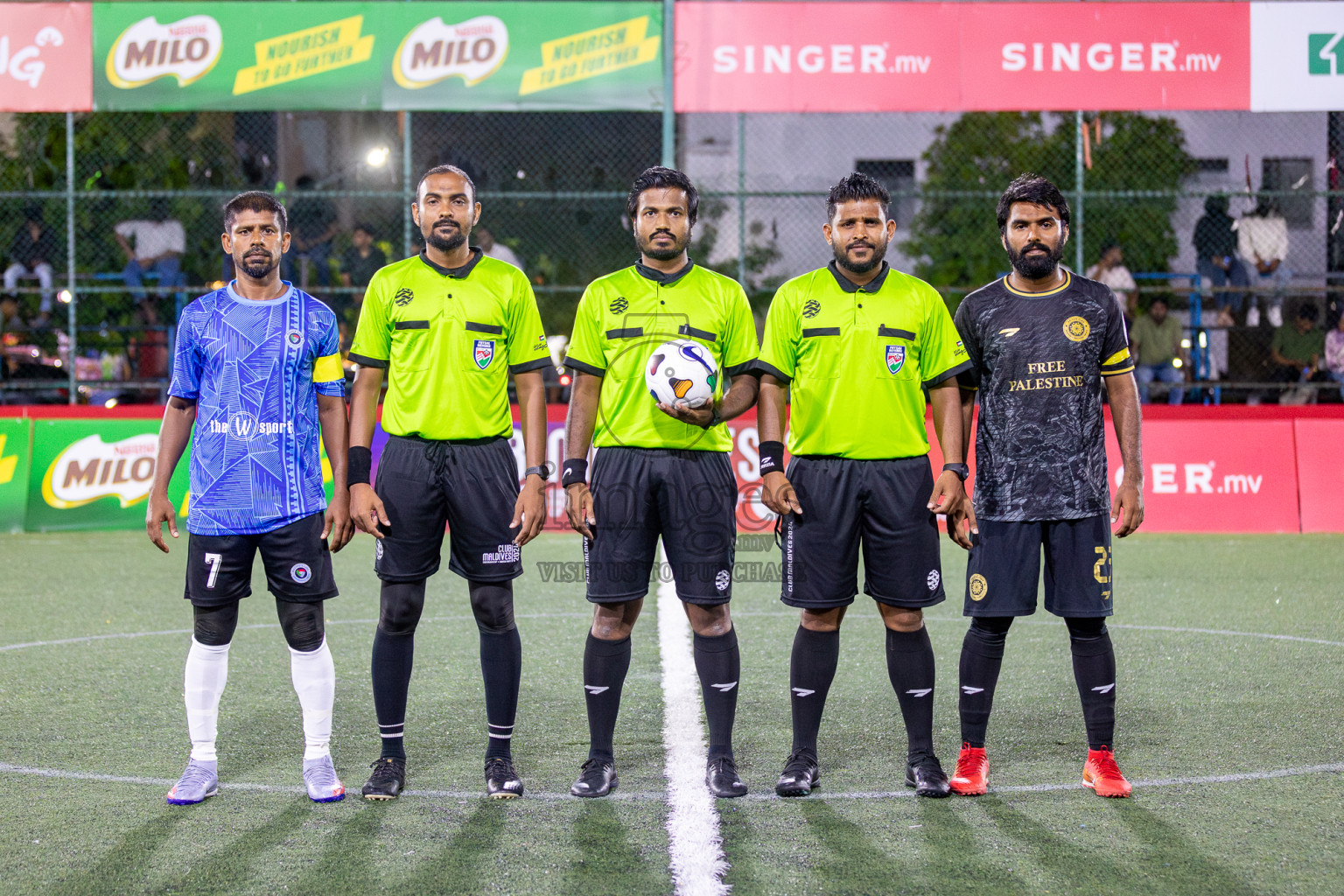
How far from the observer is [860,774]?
4750 mm

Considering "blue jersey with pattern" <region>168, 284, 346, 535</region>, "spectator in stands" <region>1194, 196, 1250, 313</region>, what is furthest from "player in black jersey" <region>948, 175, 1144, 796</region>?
"spectator in stands" <region>1194, 196, 1250, 313</region>

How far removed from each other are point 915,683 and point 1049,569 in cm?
61

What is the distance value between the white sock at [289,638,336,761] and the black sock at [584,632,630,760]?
88 cm

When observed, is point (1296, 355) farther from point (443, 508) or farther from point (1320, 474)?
point (443, 508)

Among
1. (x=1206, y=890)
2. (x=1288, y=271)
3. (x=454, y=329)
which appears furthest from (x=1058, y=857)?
(x=1288, y=271)

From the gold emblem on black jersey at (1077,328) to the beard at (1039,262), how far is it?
18 centimetres

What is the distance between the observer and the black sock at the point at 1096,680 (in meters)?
4.61

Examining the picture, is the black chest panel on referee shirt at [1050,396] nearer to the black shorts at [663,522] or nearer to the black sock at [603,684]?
the black shorts at [663,522]

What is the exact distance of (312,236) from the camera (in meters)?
16.6

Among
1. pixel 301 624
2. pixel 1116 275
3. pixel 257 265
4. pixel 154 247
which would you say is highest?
pixel 154 247

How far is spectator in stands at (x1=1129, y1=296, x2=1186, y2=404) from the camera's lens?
46.0 ft

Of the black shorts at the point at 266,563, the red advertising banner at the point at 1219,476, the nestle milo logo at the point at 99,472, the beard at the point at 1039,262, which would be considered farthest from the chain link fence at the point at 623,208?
the black shorts at the point at 266,563

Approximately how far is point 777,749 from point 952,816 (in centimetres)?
99

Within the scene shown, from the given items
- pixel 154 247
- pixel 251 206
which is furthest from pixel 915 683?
pixel 154 247
